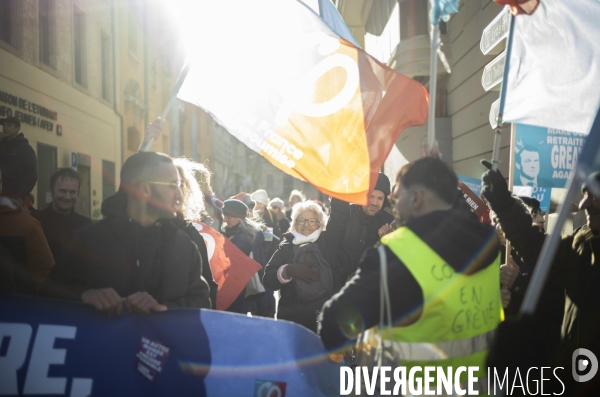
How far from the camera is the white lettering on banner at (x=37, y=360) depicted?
2459 mm

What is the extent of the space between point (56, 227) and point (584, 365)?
398 centimetres

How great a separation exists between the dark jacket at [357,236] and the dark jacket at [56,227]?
7.14 ft

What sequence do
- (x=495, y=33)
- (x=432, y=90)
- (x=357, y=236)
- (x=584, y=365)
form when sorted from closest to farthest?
(x=432, y=90)
(x=584, y=365)
(x=357, y=236)
(x=495, y=33)

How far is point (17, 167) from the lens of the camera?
257 inches

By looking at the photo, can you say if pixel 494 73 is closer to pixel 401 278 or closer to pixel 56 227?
pixel 56 227

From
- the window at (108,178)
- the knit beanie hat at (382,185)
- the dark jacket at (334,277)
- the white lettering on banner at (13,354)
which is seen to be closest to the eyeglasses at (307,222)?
the dark jacket at (334,277)

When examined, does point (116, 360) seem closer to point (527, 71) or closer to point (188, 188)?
point (188, 188)

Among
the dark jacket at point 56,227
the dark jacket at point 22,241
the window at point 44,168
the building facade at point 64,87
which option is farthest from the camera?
the window at point 44,168

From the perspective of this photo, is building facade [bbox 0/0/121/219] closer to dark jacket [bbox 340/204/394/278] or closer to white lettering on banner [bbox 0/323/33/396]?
dark jacket [bbox 340/204/394/278]

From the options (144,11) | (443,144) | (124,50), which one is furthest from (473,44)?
(144,11)

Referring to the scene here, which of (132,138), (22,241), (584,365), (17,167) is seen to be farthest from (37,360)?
(132,138)

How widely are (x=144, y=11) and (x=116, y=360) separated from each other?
2246 cm

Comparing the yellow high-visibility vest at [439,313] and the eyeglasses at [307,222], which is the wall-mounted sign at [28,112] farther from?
the yellow high-visibility vest at [439,313]

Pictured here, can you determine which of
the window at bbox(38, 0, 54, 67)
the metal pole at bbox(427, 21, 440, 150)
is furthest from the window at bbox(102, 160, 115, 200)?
the metal pole at bbox(427, 21, 440, 150)
